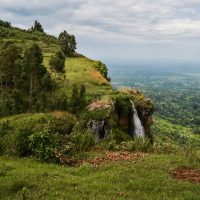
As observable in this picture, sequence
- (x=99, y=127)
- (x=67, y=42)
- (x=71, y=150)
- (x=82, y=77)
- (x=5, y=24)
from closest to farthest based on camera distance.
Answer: (x=71, y=150)
(x=99, y=127)
(x=82, y=77)
(x=67, y=42)
(x=5, y=24)

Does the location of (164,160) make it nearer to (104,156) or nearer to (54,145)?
(104,156)

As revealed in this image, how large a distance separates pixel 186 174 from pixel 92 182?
202 inches

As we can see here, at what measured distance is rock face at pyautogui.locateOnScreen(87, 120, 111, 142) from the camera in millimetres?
47000

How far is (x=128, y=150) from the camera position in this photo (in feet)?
91.4

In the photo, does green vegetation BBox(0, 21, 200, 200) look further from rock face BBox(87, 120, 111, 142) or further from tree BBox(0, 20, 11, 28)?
tree BBox(0, 20, 11, 28)

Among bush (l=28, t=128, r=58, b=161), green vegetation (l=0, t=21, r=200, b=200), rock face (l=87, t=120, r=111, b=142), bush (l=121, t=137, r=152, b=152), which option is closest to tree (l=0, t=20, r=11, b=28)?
green vegetation (l=0, t=21, r=200, b=200)

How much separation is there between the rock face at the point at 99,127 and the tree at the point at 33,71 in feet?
28.7

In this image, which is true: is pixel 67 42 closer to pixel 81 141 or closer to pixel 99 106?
pixel 99 106

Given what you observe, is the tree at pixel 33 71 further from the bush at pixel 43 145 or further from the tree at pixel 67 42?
the tree at pixel 67 42

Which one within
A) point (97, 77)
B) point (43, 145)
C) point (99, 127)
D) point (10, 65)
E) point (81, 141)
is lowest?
point (99, 127)

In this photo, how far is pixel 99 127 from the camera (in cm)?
4766

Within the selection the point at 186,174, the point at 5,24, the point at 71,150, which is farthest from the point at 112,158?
the point at 5,24

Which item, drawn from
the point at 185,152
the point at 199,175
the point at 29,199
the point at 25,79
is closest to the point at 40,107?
the point at 25,79

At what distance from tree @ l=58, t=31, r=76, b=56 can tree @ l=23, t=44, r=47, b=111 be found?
Answer: 34586mm
